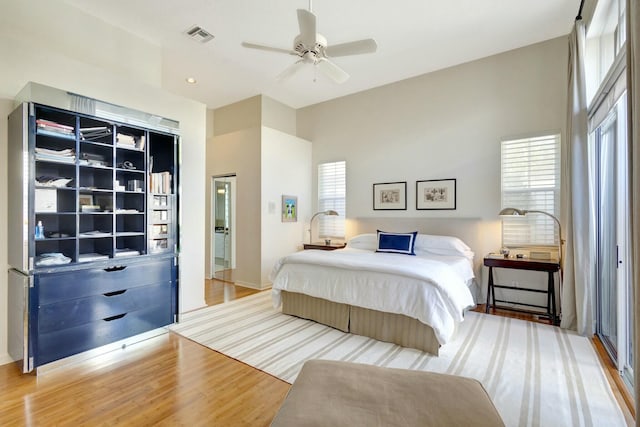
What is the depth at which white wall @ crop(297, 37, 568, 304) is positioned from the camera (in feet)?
13.4

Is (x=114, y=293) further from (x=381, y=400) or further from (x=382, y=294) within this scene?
(x=381, y=400)

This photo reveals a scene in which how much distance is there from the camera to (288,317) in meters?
3.84

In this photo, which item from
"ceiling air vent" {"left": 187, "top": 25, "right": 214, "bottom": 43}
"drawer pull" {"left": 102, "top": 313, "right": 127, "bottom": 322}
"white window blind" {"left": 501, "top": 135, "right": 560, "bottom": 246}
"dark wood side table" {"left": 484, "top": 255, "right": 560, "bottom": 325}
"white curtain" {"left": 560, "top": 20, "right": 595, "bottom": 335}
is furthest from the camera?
"white window blind" {"left": 501, "top": 135, "right": 560, "bottom": 246}

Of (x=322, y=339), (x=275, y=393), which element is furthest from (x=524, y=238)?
(x=275, y=393)

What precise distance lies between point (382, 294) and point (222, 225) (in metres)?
4.33

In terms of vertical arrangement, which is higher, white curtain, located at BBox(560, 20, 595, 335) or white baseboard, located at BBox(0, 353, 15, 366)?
white curtain, located at BBox(560, 20, 595, 335)

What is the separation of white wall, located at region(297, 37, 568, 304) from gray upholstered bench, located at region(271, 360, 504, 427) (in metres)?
3.49

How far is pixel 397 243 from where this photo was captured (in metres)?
4.52

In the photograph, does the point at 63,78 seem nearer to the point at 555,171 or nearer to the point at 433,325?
the point at 433,325

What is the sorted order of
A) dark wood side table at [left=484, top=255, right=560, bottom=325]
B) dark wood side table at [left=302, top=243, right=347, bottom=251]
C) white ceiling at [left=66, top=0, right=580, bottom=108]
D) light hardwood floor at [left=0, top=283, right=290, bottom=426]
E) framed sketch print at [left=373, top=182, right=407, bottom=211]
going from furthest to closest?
dark wood side table at [left=302, top=243, right=347, bottom=251]
framed sketch print at [left=373, top=182, right=407, bottom=211]
dark wood side table at [left=484, top=255, right=560, bottom=325]
white ceiling at [left=66, top=0, right=580, bottom=108]
light hardwood floor at [left=0, top=283, right=290, bottom=426]

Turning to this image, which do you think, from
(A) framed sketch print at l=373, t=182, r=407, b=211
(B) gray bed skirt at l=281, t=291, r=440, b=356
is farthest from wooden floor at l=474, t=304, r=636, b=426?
(A) framed sketch print at l=373, t=182, r=407, b=211

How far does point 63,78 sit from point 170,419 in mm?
3164

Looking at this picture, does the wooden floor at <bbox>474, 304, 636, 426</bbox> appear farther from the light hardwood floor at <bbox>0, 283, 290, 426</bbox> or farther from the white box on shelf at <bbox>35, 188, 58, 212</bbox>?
the white box on shelf at <bbox>35, 188, 58, 212</bbox>

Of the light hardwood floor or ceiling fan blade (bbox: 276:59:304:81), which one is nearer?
the light hardwood floor
